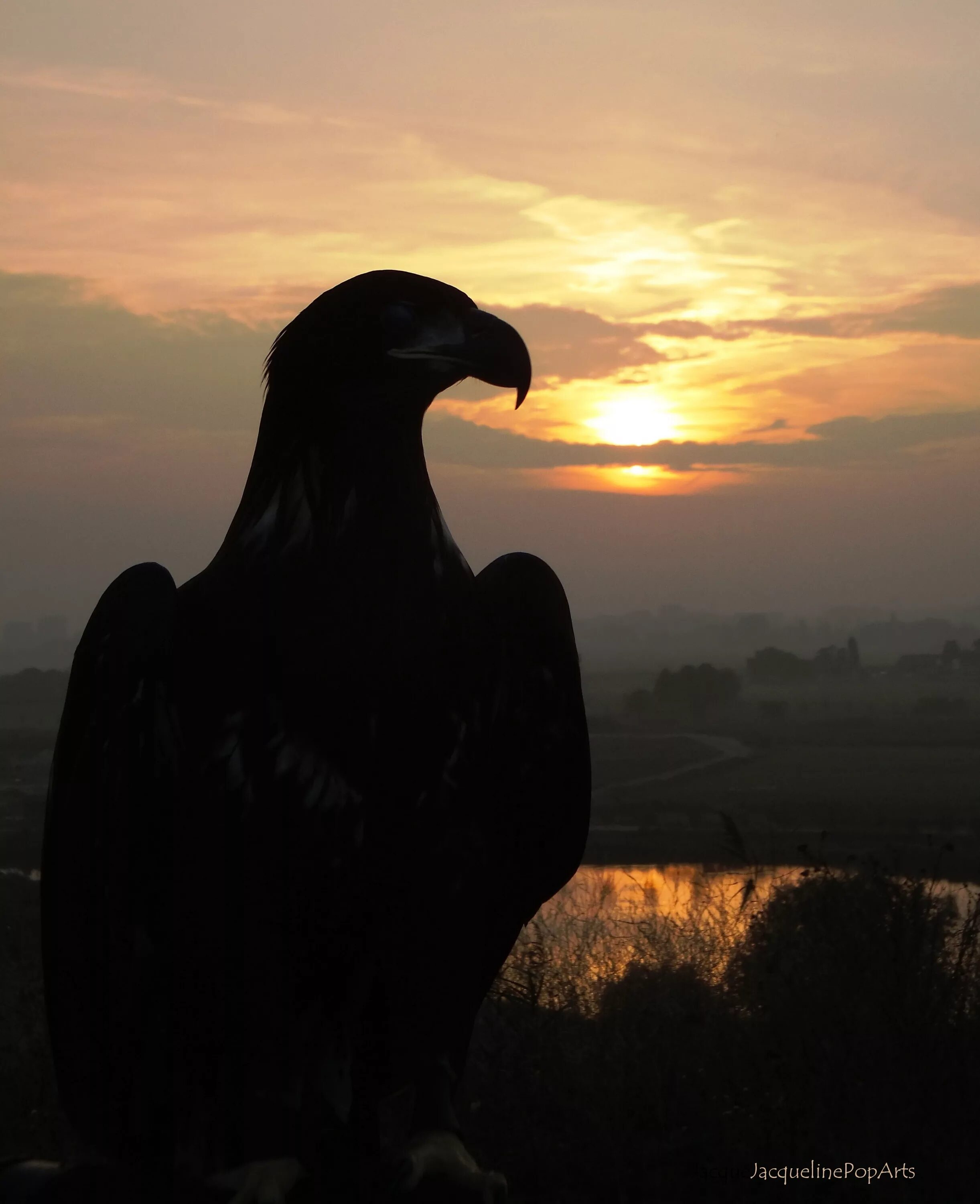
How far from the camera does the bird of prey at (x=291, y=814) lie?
3248 millimetres

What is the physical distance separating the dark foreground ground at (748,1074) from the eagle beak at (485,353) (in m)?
4.35

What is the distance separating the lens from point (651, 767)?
175ft

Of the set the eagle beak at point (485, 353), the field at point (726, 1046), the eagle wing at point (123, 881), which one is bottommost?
the field at point (726, 1046)

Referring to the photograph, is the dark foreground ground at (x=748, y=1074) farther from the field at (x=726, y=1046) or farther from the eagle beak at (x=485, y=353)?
the eagle beak at (x=485, y=353)

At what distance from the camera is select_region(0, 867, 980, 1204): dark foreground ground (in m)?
6.04

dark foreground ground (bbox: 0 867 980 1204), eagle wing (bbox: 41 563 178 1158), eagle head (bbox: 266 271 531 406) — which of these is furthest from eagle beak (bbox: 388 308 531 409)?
dark foreground ground (bbox: 0 867 980 1204)

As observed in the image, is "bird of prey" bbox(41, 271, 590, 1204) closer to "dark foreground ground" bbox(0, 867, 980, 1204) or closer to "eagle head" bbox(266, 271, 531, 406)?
"eagle head" bbox(266, 271, 531, 406)

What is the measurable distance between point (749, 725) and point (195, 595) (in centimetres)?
7951

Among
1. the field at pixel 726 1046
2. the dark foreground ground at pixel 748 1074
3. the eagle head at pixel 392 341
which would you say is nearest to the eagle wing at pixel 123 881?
the field at pixel 726 1046

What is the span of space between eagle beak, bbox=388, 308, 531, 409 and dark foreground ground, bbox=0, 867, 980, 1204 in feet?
14.3

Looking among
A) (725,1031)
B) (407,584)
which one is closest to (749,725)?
(725,1031)

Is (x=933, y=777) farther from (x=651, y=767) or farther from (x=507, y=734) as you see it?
(x=507, y=734)

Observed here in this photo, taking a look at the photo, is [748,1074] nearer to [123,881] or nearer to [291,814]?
[291,814]

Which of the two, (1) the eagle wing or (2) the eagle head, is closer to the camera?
(1) the eagle wing
